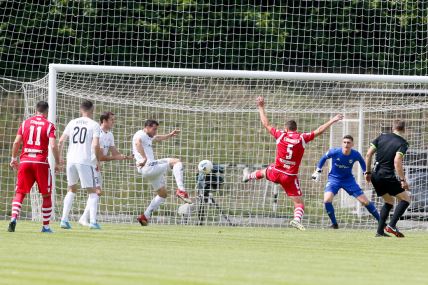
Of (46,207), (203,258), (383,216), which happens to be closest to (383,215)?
(383,216)

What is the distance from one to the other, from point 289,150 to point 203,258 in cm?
815

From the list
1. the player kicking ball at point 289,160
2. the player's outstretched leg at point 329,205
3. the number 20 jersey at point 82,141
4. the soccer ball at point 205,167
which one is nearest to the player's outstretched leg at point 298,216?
the player kicking ball at point 289,160

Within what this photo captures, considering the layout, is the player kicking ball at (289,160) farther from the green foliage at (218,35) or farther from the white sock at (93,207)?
the green foliage at (218,35)

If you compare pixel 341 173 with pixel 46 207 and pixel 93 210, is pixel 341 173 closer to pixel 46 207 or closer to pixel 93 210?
pixel 93 210

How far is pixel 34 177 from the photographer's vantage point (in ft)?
51.8

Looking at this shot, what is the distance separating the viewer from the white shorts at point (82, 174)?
17578 millimetres

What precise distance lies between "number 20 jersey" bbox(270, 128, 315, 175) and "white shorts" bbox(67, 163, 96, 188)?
3536mm

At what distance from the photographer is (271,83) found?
24.6 meters

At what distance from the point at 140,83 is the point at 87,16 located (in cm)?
470

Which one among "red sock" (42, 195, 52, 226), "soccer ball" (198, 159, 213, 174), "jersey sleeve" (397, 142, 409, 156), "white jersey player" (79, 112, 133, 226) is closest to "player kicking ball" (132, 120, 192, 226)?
"white jersey player" (79, 112, 133, 226)

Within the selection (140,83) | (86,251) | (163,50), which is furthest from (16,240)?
(163,50)

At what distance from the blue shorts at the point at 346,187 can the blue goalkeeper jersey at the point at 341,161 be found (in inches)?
3.3

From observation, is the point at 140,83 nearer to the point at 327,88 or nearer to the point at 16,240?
the point at 327,88

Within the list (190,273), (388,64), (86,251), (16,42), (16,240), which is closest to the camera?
(190,273)
